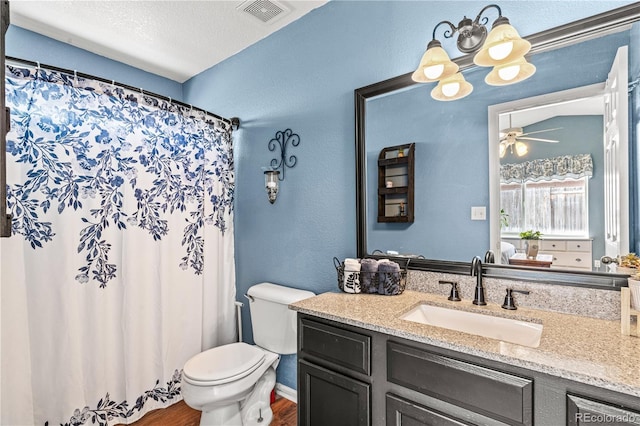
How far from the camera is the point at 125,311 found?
1969 mm

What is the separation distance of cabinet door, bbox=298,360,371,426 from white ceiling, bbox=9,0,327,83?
6.67 feet

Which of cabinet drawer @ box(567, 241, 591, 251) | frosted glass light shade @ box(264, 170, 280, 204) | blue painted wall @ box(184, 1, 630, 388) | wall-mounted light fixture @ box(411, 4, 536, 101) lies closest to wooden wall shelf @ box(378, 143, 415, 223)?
blue painted wall @ box(184, 1, 630, 388)

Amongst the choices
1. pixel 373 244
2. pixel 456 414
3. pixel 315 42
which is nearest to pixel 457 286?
pixel 373 244

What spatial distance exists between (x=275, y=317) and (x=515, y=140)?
1.59 metres

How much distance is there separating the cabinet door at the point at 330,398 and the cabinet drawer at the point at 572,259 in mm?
885

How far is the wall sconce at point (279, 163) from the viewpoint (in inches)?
86.4

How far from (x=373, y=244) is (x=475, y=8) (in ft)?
3.93

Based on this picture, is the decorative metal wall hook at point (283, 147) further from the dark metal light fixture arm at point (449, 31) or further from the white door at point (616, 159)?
the white door at point (616, 159)

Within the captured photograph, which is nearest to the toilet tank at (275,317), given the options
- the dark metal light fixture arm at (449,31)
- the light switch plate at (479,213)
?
the light switch plate at (479,213)

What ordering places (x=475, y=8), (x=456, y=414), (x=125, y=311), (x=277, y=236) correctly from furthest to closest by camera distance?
(x=277, y=236)
(x=125, y=311)
(x=475, y=8)
(x=456, y=414)

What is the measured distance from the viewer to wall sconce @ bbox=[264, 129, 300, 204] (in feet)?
7.20

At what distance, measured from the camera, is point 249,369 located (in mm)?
1774

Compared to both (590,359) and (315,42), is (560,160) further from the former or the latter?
(315,42)

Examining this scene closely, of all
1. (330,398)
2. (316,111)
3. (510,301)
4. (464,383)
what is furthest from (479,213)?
(316,111)
